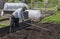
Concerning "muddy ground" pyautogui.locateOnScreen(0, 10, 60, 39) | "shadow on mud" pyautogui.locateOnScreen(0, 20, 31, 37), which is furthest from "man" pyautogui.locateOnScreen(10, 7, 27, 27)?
"muddy ground" pyautogui.locateOnScreen(0, 10, 60, 39)

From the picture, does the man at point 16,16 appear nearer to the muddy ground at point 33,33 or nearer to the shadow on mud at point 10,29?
the shadow on mud at point 10,29

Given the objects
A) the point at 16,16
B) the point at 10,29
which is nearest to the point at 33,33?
the point at 10,29

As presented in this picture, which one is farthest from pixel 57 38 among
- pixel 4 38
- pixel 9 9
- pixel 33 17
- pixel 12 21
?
pixel 9 9

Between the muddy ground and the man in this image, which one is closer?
the muddy ground

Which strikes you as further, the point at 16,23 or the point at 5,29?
the point at 16,23

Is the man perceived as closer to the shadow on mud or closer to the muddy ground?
the shadow on mud

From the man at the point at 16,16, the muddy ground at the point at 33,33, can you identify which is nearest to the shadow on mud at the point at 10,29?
the muddy ground at the point at 33,33

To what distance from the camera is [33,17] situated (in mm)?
22406

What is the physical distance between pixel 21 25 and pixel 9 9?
38.8 ft

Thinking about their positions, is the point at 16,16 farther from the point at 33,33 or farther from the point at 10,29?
the point at 33,33

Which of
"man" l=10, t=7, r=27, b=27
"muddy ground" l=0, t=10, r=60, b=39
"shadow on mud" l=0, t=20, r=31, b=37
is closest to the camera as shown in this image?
"muddy ground" l=0, t=10, r=60, b=39

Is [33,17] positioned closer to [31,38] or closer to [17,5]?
[17,5]

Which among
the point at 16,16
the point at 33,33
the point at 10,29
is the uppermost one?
the point at 16,16

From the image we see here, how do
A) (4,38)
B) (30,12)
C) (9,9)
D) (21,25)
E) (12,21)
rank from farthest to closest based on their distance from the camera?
(9,9) < (30,12) < (21,25) < (12,21) < (4,38)
